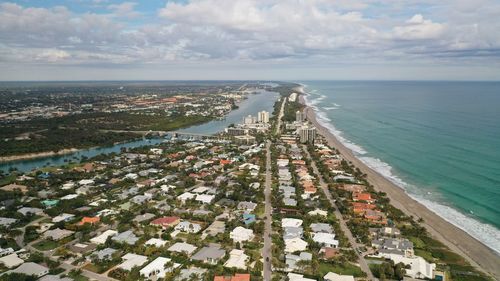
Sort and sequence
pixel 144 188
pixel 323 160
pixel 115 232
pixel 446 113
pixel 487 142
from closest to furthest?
pixel 115 232 → pixel 144 188 → pixel 323 160 → pixel 487 142 → pixel 446 113

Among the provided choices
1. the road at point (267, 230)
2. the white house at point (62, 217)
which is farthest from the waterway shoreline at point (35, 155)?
the road at point (267, 230)

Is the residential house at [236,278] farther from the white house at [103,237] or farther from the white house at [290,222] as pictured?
the white house at [103,237]

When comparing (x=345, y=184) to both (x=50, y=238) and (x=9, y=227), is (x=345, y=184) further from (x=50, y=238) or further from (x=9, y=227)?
(x=9, y=227)

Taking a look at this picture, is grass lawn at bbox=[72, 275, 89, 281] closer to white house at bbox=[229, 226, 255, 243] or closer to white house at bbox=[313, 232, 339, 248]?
white house at bbox=[229, 226, 255, 243]

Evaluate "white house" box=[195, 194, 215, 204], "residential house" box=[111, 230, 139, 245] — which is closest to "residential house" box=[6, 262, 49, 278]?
"residential house" box=[111, 230, 139, 245]

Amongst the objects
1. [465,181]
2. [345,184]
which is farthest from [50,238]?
[465,181]
